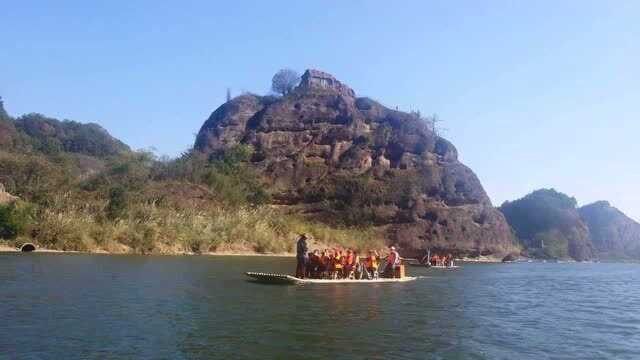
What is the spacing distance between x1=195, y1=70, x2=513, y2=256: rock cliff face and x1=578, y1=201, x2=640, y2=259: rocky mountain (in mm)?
75334

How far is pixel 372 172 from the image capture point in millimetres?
88312

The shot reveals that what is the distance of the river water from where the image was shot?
520 inches

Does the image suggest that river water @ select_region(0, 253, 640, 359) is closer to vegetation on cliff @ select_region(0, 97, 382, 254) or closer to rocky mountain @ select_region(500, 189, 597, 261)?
vegetation on cliff @ select_region(0, 97, 382, 254)

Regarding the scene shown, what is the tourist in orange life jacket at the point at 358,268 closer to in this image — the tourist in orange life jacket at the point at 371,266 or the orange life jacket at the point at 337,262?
the tourist in orange life jacket at the point at 371,266

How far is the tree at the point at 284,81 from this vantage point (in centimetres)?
12582

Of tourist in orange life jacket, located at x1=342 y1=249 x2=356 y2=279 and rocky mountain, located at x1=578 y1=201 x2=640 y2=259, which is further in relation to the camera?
rocky mountain, located at x1=578 y1=201 x2=640 y2=259

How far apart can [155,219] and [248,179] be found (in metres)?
36.1

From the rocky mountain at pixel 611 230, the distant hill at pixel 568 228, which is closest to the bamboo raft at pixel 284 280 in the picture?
the distant hill at pixel 568 228

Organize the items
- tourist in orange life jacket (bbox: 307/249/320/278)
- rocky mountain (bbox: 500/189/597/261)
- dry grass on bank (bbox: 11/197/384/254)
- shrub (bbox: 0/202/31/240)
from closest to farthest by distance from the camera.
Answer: tourist in orange life jacket (bbox: 307/249/320/278)
shrub (bbox: 0/202/31/240)
dry grass on bank (bbox: 11/197/384/254)
rocky mountain (bbox: 500/189/597/261)

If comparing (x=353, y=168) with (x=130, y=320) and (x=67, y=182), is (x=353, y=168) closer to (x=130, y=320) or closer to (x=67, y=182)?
(x=67, y=182)

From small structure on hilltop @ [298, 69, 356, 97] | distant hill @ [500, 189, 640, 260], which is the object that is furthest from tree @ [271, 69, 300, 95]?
distant hill @ [500, 189, 640, 260]

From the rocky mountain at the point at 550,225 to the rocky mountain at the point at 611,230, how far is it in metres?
21.7

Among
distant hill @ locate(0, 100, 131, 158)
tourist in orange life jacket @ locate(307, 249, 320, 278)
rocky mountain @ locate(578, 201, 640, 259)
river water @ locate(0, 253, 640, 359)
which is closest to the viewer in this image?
river water @ locate(0, 253, 640, 359)

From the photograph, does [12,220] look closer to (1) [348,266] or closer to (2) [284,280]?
(2) [284,280]
